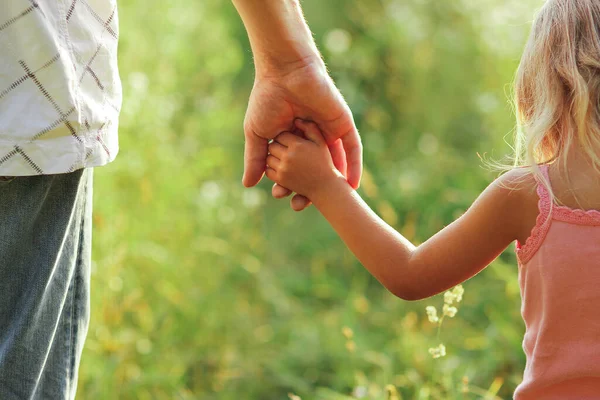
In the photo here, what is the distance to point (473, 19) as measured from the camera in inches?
176

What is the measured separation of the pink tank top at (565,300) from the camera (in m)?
1.26

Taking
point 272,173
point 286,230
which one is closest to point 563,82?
point 272,173

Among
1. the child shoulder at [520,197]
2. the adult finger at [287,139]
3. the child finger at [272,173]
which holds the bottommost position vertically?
the child finger at [272,173]

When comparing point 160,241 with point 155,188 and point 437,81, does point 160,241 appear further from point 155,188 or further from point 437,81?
point 437,81

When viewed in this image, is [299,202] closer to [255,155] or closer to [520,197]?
[255,155]

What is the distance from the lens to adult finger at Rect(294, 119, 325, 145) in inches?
68.5

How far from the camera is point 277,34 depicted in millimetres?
1678

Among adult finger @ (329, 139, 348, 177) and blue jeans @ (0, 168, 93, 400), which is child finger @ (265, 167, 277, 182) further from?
blue jeans @ (0, 168, 93, 400)

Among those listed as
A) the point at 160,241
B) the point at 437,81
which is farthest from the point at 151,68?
the point at 437,81

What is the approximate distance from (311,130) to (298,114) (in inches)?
2.3

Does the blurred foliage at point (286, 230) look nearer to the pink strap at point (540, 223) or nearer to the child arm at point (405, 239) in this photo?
the child arm at point (405, 239)

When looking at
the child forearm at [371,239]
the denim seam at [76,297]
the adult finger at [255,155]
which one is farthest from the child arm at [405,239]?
the denim seam at [76,297]

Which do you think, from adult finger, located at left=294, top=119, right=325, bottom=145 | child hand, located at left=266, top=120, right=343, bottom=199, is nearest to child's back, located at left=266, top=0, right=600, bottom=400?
child hand, located at left=266, top=120, right=343, bottom=199

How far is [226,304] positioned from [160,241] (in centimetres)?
36
